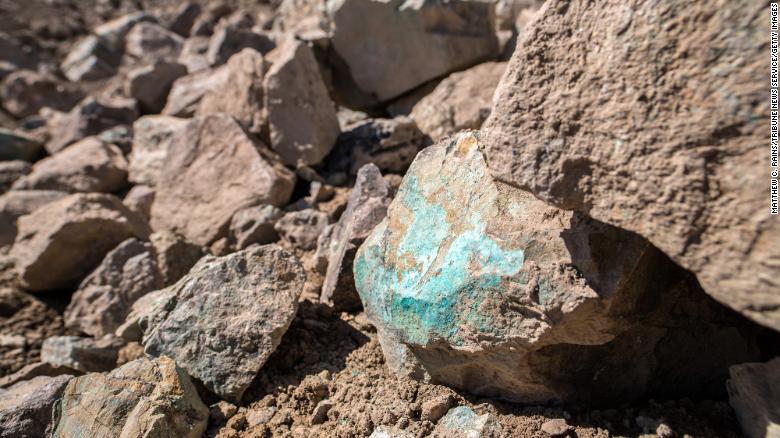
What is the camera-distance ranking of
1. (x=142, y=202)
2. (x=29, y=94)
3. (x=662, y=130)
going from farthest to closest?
1. (x=29, y=94)
2. (x=142, y=202)
3. (x=662, y=130)

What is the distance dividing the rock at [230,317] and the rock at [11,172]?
307 centimetres

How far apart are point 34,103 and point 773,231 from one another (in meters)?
7.03

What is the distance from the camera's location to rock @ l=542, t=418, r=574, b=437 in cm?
166

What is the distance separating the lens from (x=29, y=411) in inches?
81.3

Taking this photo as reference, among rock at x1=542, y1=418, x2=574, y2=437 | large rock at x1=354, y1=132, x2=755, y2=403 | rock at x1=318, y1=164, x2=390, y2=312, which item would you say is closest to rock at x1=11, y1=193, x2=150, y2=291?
rock at x1=318, y1=164, x2=390, y2=312

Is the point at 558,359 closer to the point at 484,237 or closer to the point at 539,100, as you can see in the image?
the point at 484,237

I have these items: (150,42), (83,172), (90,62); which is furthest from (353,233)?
(90,62)

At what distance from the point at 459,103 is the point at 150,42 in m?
5.37

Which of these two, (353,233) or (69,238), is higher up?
(353,233)

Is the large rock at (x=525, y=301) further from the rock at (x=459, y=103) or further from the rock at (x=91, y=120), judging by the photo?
the rock at (x=91, y=120)

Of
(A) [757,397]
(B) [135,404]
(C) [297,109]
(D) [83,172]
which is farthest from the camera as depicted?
(D) [83,172]

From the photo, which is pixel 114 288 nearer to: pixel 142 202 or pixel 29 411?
pixel 142 202

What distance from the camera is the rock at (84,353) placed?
254 centimetres

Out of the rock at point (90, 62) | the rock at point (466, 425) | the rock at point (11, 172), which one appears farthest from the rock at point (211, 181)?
the rock at point (90, 62)
